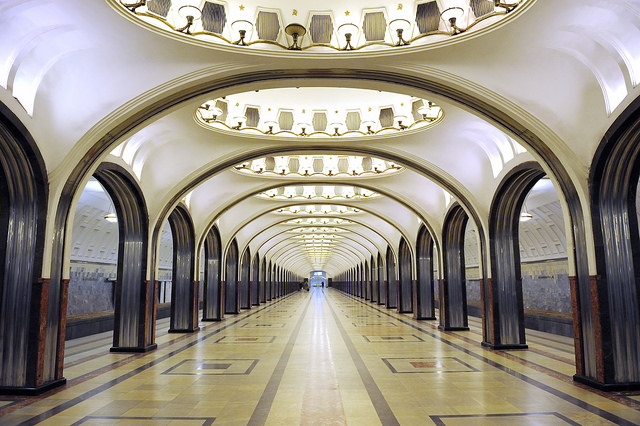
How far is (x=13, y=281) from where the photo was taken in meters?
7.19

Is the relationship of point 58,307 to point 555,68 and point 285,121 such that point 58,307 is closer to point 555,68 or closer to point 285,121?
point 285,121

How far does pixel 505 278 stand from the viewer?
1147cm

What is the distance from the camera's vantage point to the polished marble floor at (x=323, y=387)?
19.2 ft

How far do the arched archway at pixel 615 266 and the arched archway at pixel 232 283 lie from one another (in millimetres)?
17322

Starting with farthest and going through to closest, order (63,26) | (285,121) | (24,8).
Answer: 1. (285,121)
2. (63,26)
3. (24,8)

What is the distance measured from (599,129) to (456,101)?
212 cm

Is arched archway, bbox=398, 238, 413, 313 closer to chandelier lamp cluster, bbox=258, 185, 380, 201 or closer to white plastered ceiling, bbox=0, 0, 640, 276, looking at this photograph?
chandelier lamp cluster, bbox=258, 185, 380, 201

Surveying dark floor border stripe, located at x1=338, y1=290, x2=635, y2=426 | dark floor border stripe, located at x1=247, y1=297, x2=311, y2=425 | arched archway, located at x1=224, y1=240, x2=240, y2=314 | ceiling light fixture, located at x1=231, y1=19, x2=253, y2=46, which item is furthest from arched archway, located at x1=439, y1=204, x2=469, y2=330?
arched archway, located at x1=224, y1=240, x2=240, y2=314

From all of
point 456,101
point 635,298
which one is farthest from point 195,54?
point 635,298

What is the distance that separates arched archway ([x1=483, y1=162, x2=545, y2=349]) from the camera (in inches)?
441

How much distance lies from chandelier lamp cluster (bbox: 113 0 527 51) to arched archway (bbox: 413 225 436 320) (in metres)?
12.5

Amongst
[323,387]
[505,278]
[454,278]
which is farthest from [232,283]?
[323,387]

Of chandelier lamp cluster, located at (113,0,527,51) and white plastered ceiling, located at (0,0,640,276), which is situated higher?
chandelier lamp cluster, located at (113,0,527,51)

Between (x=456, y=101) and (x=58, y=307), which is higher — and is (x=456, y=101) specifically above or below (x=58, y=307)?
above
